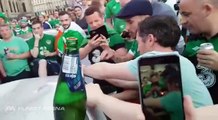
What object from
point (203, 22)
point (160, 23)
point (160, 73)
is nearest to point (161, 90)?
point (160, 73)

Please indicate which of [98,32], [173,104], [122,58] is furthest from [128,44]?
[173,104]

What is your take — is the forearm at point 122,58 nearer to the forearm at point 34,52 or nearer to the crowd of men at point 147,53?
the crowd of men at point 147,53

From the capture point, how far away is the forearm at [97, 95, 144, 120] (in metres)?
0.88

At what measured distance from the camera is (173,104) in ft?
2.37

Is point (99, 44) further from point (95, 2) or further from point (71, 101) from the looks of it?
point (95, 2)

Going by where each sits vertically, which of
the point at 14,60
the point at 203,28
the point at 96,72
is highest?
the point at 203,28

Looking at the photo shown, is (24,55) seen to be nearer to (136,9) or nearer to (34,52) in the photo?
(34,52)

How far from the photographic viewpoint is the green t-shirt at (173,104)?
0.71 meters

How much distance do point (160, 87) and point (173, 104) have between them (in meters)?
0.05

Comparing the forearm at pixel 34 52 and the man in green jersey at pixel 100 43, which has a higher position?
the man in green jersey at pixel 100 43

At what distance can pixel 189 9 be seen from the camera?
5.82ft

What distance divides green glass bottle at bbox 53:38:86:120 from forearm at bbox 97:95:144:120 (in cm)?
9

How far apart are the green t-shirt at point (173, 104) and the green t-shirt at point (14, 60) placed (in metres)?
3.43

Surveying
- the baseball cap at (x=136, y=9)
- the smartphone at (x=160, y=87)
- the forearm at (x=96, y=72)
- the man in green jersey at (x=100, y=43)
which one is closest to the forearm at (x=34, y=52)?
the man in green jersey at (x=100, y=43)
